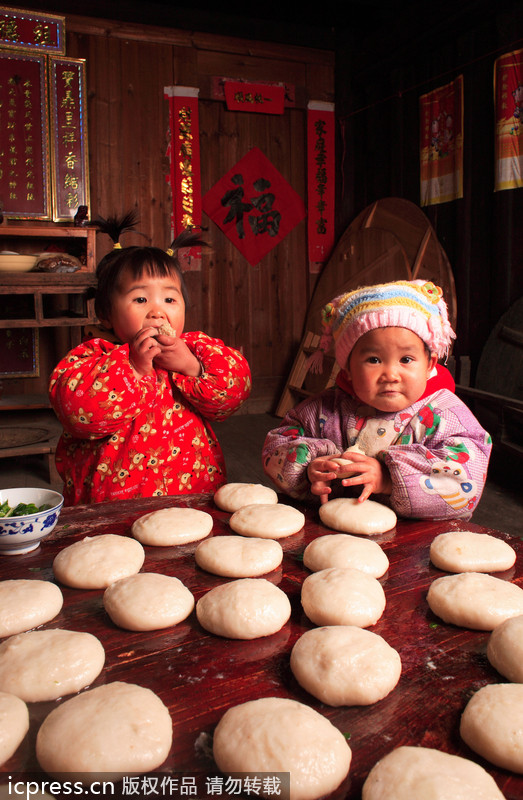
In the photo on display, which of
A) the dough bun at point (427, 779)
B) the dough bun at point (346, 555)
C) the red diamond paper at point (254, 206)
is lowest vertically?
the dough bun at point (427, 779)

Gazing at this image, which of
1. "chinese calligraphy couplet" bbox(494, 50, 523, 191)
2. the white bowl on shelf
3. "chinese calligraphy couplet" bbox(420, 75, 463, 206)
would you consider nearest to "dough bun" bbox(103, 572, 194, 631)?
the white bowl on shelf

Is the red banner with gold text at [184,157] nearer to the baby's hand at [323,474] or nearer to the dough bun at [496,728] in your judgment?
the baby's hand at [323,474]

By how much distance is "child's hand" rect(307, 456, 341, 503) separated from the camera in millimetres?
1506

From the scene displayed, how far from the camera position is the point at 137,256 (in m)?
1.92

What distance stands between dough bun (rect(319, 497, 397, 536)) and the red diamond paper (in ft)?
16.1

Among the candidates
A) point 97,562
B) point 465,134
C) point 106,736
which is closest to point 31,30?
point 465,134

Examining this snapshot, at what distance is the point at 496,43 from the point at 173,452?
412 cm

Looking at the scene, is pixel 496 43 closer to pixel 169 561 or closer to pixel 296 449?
pixel 296 449

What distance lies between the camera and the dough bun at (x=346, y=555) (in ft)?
3.78

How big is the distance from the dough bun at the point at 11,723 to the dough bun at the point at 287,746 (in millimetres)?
262

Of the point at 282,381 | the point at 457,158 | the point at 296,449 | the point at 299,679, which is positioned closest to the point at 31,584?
the point at 299,679

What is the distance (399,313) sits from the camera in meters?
1.55

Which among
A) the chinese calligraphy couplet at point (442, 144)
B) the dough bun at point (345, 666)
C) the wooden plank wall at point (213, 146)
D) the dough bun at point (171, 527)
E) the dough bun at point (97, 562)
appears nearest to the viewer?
the dough bun at point (345, 666)

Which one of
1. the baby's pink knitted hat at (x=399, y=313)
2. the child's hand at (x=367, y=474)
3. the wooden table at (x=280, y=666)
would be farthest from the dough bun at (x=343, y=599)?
the baby's pink knitted hat at (x=399, y=313)
